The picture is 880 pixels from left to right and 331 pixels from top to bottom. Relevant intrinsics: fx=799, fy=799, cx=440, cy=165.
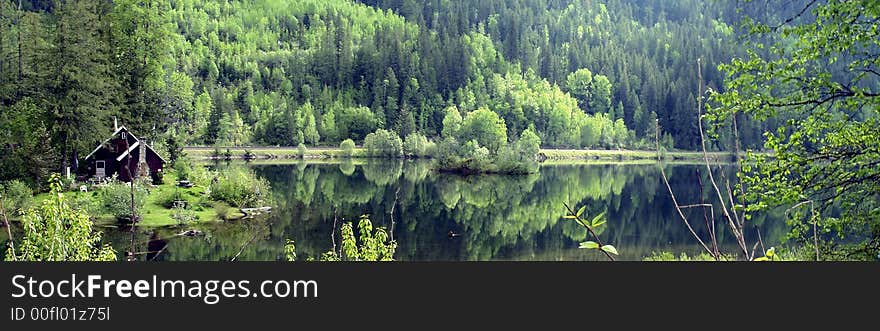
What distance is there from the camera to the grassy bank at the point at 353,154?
11144cm

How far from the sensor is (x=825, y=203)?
11047 mm

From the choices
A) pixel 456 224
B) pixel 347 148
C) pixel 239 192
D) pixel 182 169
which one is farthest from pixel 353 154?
pixel 456 224

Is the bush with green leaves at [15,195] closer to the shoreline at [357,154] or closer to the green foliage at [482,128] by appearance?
the shoreline at [357,154]

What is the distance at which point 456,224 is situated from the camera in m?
39.4

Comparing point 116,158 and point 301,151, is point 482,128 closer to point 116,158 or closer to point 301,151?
point 301,151

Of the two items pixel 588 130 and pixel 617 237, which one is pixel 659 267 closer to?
pixel 617 237

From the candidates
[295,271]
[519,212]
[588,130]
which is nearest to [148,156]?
[519,212]

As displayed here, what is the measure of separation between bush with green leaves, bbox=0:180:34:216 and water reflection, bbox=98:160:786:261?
4277mm

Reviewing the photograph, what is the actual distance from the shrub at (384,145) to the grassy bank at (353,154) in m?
1.51

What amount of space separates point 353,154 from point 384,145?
5514 millimetres

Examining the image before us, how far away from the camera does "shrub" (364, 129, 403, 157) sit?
124688 millimetres

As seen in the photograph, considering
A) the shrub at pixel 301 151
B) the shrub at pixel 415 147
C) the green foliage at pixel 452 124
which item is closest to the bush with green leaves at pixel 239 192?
the shrub at pixel 415 147

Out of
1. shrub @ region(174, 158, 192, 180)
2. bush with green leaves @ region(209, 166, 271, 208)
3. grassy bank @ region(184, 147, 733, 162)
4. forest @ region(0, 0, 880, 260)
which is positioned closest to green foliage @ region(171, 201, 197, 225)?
bush with green leaves @ region(209, 166, 271, 208)

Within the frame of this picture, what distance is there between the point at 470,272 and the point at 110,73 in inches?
1833
